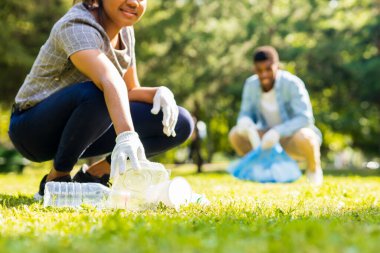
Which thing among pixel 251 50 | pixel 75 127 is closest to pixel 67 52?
pixel 75 127

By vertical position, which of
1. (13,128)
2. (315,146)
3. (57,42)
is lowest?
(315,146)

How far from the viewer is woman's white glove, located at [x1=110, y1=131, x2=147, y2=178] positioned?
2682 mm

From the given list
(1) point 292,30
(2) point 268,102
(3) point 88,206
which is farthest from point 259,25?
(3) point 88,206

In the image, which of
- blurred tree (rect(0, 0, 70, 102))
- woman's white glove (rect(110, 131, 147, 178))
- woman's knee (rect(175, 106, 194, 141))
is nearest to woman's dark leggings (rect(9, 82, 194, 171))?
woman's knee (rect(175, 106, 194, 141))

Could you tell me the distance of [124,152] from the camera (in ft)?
8.81

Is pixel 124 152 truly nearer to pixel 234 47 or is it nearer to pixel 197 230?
pixel 197 230

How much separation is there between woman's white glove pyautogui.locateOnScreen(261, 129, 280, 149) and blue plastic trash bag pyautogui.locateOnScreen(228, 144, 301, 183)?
162 mm

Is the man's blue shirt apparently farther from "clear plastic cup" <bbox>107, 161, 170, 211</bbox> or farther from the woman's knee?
"clear plastic cup" <bbox>107, 161, 170, 211</bbox>

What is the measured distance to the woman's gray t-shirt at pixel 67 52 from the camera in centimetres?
306

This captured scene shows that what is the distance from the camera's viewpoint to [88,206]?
2746 millimetres

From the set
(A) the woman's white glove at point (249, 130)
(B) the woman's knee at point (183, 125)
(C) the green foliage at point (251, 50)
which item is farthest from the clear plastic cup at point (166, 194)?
(C) the green foliage at point (251, 50)

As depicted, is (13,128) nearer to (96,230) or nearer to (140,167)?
(140,167)

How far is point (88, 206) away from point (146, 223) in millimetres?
614

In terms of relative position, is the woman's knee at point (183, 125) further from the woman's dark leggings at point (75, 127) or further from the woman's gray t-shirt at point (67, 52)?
the woman's gray t-shirt at point (67, 52)
